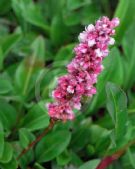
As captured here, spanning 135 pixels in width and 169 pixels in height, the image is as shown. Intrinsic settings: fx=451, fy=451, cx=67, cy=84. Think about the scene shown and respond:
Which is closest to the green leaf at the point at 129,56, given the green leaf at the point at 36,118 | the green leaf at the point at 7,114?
the green leaf at the point at 36,118

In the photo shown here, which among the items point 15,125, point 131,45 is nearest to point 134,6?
point 131,45

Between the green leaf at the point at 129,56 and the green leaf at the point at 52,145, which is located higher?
the green leaf at the point at 129,56

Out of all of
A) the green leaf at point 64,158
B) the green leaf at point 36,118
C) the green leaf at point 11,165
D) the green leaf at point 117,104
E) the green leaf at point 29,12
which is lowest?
the green leaf at point 64,158

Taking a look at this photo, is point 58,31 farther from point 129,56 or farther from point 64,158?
point 64,158

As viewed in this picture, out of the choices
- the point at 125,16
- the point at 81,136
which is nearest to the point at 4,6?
the point at 125,16

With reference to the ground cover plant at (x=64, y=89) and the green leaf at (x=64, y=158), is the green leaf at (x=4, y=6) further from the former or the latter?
the green leaf at (x=64, y=158)

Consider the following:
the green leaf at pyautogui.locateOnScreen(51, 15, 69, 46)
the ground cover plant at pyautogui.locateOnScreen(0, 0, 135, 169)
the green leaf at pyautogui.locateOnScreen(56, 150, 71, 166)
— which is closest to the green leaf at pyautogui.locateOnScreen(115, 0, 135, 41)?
the ground cover plant at pyautogui.locateOnScreen(0, 0, 135, 169)

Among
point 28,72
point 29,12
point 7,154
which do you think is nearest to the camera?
point 7,154

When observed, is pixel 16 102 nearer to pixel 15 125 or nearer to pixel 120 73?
pixel 15 125
